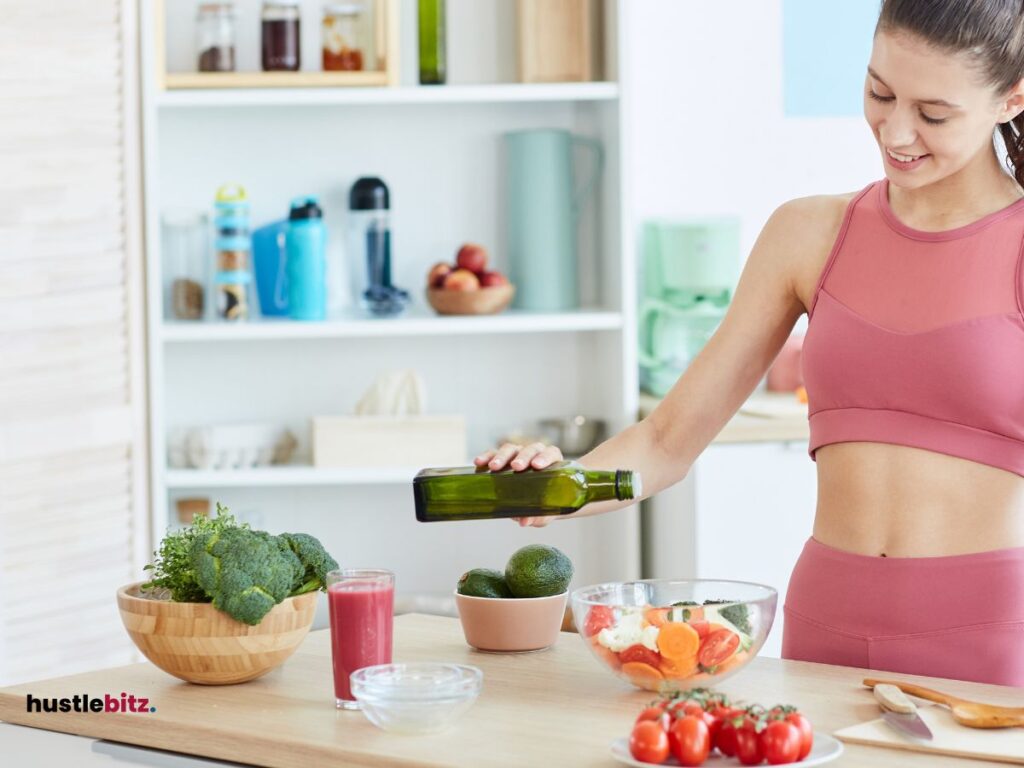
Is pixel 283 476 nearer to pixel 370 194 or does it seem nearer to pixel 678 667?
pixel 370 194

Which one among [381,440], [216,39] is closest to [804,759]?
[381,440]

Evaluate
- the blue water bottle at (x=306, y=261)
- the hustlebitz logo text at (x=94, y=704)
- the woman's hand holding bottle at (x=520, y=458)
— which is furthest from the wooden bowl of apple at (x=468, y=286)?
the hustlebitz logo text at (x=94, y=704)

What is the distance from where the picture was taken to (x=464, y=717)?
4.69 feet

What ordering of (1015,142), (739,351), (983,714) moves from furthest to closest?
(739,351) < (1015,142) < (983,714)

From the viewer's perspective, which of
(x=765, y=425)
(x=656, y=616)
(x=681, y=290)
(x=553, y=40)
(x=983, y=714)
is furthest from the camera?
(x=681, y=290)

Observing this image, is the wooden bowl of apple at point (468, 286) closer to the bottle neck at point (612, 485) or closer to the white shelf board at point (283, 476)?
the white shelf board at point (283, 476)

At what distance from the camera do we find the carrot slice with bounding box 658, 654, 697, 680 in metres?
1.46

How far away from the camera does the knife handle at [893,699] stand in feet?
4.50

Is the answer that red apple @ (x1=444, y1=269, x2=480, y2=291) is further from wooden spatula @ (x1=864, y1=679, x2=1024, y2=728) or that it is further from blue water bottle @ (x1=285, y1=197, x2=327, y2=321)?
wooden spatula @ (x1=864, y1=679, x2=1024, y2=728)

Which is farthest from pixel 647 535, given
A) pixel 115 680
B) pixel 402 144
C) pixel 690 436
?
pixel 115 680

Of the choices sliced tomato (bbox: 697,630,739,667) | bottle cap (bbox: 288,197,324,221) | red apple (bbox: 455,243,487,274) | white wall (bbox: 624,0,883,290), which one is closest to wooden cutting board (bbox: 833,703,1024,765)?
sliced tomato (bbox: 697,630,739,667)

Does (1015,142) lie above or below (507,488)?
above

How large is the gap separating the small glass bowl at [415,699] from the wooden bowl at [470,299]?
208 cm

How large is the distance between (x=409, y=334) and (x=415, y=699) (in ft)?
7.65
